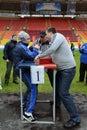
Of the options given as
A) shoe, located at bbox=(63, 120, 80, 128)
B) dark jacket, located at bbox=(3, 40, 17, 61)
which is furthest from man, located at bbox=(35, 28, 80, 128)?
dark jacket, located at bbox=(3, 40, 17, 61)

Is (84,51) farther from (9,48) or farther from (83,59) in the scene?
(9,48)

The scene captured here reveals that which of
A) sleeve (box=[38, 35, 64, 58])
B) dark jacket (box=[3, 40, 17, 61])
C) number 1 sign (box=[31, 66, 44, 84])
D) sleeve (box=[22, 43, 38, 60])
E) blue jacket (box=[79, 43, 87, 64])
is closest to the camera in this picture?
sleeve (box=[38, 35, 64, 58])

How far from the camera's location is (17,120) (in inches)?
226

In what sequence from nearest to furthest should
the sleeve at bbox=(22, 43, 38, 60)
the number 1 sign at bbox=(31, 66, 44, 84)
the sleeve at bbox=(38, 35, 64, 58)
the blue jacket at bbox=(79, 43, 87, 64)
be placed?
the sleeve at bbox=(38, 35, 64, 58), the number 1 sign at bbox=(31, 66, 44, 84), the sleeve at bbox=(22, 43, 38, 60), the blue jacket at bbox=(79, 43, 87, 64)

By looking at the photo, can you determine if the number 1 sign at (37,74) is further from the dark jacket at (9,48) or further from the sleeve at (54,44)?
the dark jacket at (9,48)

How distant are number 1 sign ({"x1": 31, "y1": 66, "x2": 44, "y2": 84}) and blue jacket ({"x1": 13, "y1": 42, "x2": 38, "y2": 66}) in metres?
0.30

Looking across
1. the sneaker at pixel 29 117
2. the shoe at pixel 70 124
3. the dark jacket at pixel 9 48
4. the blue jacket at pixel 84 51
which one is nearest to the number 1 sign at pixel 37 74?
the sneaker at pixel 29 117

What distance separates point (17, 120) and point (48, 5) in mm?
30160

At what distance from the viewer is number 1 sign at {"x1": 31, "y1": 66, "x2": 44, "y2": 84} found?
17.6 feet

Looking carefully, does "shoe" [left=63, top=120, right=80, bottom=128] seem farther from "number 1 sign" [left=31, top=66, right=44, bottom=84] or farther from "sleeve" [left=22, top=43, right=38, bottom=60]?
"sleeve" [left=22, top=43, right=38, bottom=60]

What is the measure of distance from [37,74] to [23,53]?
48cm

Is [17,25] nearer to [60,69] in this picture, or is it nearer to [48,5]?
[48,5]

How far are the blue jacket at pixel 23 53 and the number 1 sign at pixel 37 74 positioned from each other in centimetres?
30

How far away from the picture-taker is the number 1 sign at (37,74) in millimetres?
5377
